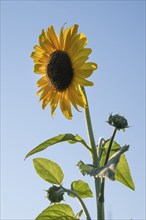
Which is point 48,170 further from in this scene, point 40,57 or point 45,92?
point 40,57

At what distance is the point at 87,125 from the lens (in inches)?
Result: 86.2

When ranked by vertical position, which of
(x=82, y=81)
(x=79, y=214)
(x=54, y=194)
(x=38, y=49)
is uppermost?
(x=38, y=49)

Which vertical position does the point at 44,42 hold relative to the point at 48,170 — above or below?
above

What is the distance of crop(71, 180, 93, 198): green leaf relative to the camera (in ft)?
8.86

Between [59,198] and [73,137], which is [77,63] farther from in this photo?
[59,198]

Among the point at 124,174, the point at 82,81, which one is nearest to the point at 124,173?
the point at 124,174

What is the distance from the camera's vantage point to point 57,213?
2.35 metres

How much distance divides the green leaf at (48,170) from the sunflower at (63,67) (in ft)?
1.01

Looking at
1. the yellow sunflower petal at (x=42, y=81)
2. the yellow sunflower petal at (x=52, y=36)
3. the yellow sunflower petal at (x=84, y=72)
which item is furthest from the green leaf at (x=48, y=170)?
the yellow sunflower petal at (x=52, y=36)

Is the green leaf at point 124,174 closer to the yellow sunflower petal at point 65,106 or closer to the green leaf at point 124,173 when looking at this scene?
the green leaf at point 124,173

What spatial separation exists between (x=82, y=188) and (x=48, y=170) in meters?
0.25

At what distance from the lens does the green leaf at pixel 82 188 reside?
8.86 ft

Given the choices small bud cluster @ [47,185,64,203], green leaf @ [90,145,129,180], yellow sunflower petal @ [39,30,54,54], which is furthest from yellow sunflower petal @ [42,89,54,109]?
green leaf @ [90,145,129,180]

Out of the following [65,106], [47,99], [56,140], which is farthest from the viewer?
[47,99]
